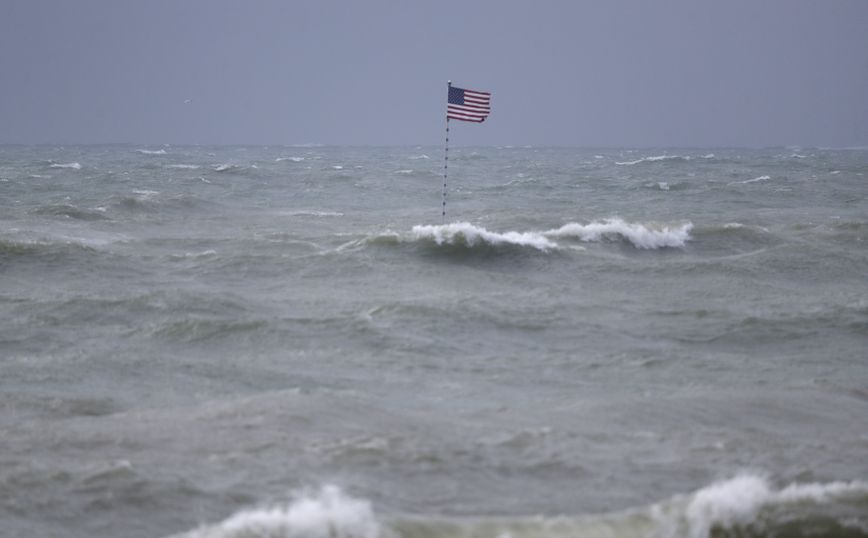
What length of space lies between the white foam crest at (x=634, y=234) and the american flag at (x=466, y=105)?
397 cm

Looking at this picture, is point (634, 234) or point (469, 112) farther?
point (634, 234)

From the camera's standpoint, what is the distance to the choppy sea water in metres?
6.98

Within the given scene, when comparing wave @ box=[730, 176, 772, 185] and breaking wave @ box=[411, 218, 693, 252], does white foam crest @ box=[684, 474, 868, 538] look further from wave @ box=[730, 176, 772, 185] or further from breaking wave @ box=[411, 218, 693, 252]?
wave @ box=[730, 176, 772, 185]

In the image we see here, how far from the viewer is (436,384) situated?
10.5 m

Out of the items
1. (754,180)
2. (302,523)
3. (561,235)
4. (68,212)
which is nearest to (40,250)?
(68,212)

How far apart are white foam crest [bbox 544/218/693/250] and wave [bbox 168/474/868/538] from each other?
15932 mm

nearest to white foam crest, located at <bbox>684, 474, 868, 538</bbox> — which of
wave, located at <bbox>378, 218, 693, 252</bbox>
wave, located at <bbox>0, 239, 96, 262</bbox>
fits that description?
wave, located at <bbox>378, 218, 693, 252</bbox>

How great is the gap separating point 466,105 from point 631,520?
49.8 feet

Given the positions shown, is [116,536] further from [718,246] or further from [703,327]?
[718,246]

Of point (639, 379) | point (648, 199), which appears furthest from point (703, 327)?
point (648, 199)

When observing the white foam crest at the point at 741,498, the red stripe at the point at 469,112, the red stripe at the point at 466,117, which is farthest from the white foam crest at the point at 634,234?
the white foam crest at the point at 741,498

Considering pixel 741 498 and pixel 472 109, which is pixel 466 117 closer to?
pixel 472 109

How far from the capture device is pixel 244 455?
7.92 meters

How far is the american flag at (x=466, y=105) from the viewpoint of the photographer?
20.8 metres
